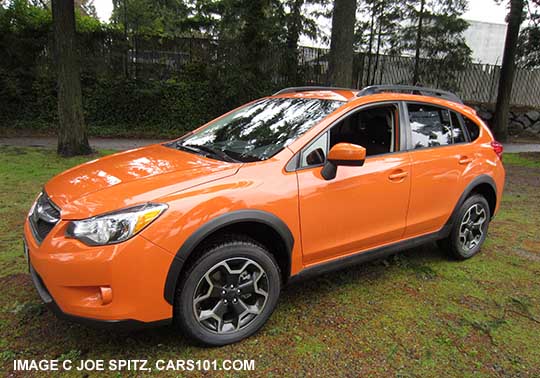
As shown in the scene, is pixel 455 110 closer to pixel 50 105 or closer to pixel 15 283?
pixel 15 283

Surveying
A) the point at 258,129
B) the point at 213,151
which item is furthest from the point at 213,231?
the point at 258,129

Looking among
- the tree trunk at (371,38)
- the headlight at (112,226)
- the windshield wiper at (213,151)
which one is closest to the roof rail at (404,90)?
the windshield wiper at (213,151)

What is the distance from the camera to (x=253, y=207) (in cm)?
269

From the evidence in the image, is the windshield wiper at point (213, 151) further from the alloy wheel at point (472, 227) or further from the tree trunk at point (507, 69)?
the tree trunk at point (507, 69)

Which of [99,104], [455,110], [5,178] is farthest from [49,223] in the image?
[99,104]

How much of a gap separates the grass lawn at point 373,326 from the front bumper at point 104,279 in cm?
39

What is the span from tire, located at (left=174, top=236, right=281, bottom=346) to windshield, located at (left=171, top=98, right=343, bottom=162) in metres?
0.71

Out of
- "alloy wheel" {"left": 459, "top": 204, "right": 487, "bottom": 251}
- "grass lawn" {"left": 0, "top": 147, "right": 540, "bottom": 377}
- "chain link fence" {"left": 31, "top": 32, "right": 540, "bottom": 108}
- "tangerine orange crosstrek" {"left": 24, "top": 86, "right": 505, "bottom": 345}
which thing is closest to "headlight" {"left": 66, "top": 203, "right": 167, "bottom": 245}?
"tangerine orange crosstrek" {"left": 24, "top": 86, "right": 505, "bottom": 345}

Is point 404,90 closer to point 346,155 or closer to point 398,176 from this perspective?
point 398,176

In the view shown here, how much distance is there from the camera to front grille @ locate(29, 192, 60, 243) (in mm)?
2535

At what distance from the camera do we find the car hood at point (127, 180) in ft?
8.05

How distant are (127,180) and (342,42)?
6.00m

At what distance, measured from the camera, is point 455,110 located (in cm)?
414

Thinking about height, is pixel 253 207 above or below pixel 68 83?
below
